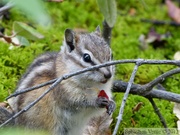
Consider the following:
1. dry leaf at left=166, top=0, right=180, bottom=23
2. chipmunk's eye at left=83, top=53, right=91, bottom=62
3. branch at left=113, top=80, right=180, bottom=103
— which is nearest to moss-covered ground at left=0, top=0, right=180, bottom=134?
dry leaf at left=166, top=0, right=180, bottom=23

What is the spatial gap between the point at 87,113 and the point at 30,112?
42 cm

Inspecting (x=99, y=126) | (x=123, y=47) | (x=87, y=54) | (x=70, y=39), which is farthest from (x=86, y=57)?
(x=123, y=47)

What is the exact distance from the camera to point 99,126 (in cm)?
341

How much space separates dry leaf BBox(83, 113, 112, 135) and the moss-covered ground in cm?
11

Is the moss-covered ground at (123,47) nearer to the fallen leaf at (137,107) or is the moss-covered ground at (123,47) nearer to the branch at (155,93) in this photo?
the fallen leaf at (137,107)

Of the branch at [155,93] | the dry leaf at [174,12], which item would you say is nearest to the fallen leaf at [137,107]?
the branch at [155,93]

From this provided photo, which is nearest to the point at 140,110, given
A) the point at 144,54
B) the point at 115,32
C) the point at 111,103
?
the point at 111,103

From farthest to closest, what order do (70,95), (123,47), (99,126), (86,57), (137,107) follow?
(123,47)
(137,107)
(99,126)
(70,95)
(86,57)

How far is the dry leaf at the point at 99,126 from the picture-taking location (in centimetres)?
335

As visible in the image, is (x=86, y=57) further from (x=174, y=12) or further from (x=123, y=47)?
(x=174, y=12)

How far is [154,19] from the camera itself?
613 centimetres

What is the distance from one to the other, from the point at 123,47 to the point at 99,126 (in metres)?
1.88

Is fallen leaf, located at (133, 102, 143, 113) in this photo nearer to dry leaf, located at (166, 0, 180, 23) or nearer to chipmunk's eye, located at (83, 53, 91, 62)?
chipmunk's eye, located at (83, 53, 91, 62)

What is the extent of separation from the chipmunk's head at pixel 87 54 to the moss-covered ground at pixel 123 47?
27cm
